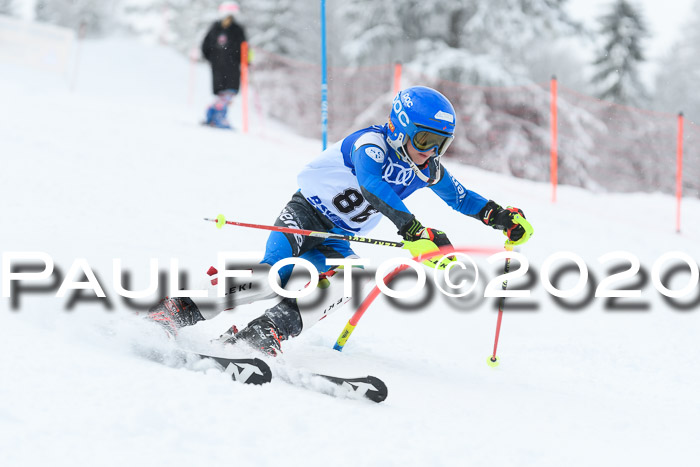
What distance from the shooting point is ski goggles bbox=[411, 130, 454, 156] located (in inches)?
126

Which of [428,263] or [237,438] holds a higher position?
[428,263]

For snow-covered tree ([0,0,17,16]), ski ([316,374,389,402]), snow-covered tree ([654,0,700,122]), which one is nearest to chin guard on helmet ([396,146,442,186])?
ski ([316,374,389,402])

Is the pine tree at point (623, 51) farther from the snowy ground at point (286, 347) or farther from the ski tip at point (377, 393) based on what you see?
the ski tip at point (377, 393)

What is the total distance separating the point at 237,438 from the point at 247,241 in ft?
13.2

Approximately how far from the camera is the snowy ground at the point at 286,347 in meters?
2.07

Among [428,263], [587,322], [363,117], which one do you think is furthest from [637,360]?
[363,117]

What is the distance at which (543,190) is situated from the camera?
1004 cm

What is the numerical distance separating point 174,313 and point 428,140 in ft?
4.89

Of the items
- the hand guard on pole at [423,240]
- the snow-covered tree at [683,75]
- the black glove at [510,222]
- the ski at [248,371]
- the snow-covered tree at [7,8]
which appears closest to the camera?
the ski at [248,371]

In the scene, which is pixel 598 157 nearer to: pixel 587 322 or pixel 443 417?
pixel 587 322

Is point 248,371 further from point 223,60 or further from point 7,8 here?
point 7,8

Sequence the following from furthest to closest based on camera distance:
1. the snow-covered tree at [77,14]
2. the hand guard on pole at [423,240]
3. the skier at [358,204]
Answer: the snow-covered tree at [77,14] < the skier at [358,204] < the hand guard on pole at [423,240]

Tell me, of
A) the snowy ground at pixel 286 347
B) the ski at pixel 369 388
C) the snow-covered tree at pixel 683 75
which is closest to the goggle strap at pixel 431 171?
the snowy ground at pixel 286 347

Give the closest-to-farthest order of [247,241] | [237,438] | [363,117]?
[237,438], [247,241], [363,117]
